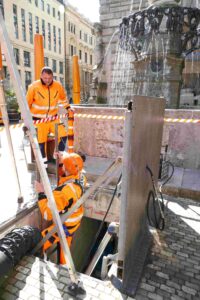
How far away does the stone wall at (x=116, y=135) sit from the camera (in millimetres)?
4844

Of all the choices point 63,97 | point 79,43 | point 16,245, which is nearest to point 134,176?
point 16,245

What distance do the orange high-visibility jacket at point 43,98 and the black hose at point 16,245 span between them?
2246mm

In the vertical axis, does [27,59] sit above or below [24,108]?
above

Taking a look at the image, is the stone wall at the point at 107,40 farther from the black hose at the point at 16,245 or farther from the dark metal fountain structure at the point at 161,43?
the black hose at the point at 16,245

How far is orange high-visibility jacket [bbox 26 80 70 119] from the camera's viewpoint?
13.6 ft

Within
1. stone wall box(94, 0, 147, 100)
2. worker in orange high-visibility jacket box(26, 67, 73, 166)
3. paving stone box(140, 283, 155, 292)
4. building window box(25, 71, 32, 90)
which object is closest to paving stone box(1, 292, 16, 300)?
paving stone box(140, 283, 155, 292)

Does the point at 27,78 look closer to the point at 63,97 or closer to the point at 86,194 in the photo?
the point at 63,97

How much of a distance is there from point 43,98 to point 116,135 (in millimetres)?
1817

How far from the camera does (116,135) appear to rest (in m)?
5.21

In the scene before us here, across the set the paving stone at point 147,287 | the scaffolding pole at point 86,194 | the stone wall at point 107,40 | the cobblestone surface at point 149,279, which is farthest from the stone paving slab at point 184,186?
the stone wall at point 107,40

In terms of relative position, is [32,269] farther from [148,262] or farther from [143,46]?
[143,46]

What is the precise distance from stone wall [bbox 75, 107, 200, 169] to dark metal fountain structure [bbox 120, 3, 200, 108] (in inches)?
120

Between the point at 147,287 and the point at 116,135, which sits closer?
the point at 147,287

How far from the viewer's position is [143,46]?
7.09 m
